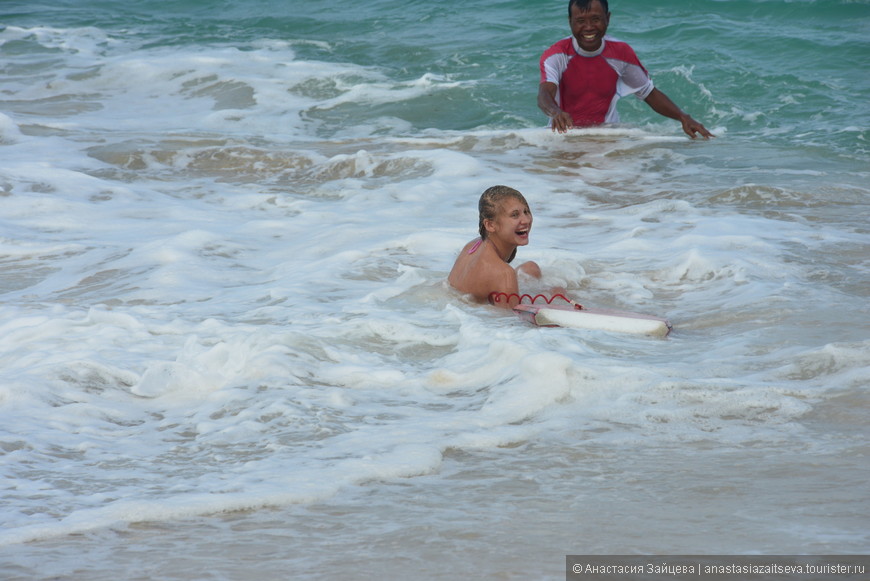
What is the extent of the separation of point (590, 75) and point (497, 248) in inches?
157

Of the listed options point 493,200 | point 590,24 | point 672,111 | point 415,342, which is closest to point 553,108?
point 590,24

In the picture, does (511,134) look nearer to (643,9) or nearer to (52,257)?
(52,257)

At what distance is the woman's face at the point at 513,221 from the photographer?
5.14 metres

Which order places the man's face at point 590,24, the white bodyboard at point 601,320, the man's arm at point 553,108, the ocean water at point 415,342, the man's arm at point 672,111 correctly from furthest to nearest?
the man's arm at point 672,111, the man's face at point 590,24, the man's arm at point 553,108, the white bodyboard at point 601,320, the ocean water at point 415,342

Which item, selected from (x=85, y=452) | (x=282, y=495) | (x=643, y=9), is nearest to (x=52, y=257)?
(x=85, y=452)

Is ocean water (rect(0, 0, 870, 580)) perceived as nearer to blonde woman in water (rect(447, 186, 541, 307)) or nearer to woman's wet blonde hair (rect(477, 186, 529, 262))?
blonde woman in water (rect(447, 186, 541, 307))

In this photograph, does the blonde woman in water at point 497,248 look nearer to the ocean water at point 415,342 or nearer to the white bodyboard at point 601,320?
the ocean water at point 415,342

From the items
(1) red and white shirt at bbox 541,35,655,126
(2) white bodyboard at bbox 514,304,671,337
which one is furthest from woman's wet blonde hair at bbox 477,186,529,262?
(1) red and white shirt at bbox 541,35,655,126

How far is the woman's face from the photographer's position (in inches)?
203

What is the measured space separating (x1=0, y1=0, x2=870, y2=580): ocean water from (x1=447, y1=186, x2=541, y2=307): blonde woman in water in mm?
115

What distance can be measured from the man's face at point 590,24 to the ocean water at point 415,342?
1.04 metres

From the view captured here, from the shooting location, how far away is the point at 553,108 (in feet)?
27.3

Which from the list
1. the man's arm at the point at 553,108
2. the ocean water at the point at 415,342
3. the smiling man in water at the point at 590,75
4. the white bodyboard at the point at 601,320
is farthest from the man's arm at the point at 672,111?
the white bodyboard at the point at 601,320

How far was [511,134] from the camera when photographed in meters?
9.88
